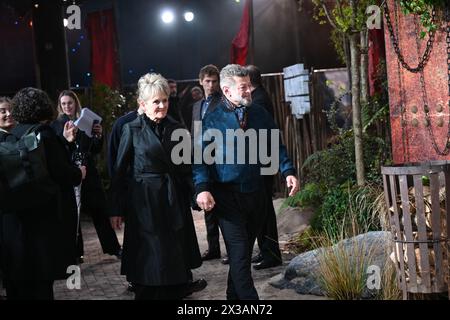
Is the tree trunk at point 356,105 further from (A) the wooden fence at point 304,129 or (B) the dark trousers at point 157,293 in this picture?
(B) the dark trousers at point 157,293

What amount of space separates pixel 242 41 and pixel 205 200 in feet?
33.4

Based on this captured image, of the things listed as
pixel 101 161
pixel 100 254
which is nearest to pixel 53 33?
pixel 101 161

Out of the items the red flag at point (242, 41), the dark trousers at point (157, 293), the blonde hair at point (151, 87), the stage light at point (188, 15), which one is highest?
the stage light at point (188, 15)

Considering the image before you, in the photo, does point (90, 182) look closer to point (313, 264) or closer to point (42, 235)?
point (313, 264)

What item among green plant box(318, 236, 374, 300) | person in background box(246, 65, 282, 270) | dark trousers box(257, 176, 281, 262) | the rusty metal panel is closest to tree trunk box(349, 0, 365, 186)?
the rusty metal panel

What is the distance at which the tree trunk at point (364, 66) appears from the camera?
10.7 meters

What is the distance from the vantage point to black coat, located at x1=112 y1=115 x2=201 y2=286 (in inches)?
262

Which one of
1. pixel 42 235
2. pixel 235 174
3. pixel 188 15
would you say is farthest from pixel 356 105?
pixel 188 15

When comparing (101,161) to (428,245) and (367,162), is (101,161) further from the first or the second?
(428,245)

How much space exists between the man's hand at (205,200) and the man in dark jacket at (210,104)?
110 inches

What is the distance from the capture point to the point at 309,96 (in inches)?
552

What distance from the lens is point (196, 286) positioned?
7.91m

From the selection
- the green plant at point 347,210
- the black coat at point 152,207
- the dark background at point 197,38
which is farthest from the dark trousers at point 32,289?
the dark background at point 197,38
